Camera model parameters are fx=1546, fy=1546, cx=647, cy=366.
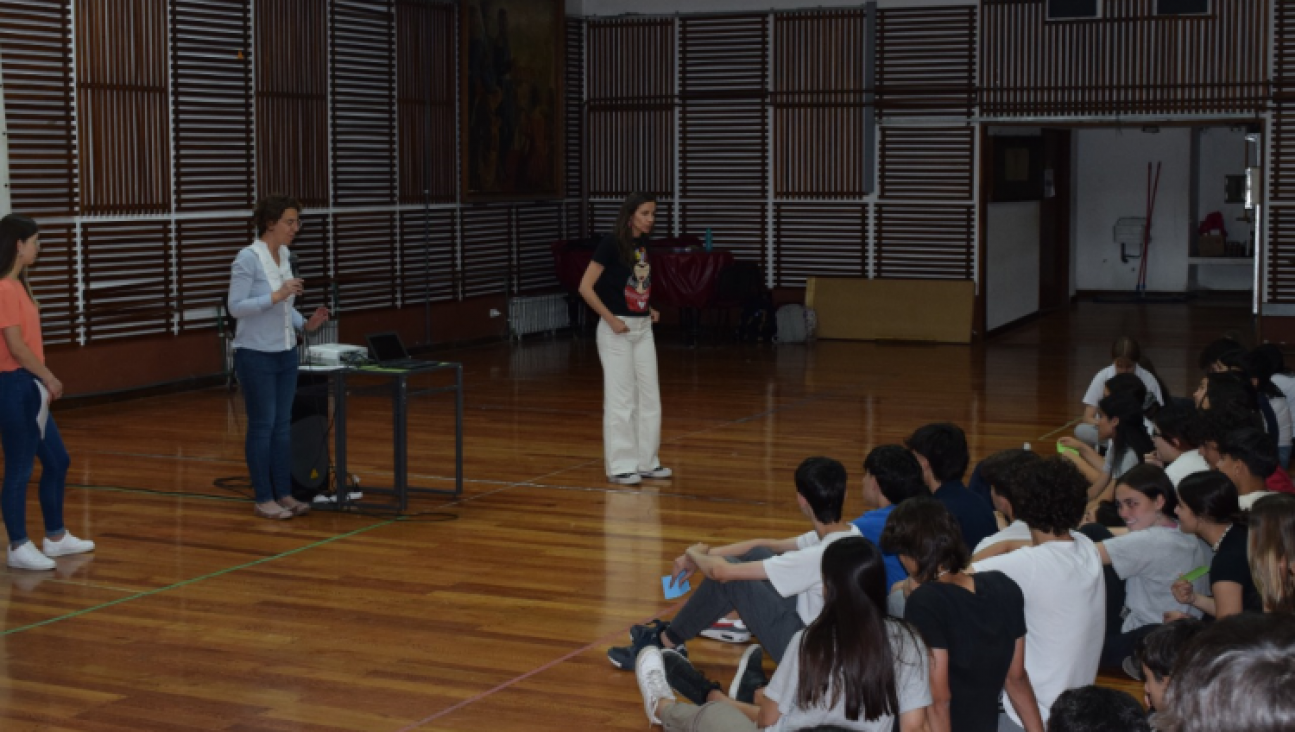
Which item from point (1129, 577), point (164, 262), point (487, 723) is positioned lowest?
point (487, 723)

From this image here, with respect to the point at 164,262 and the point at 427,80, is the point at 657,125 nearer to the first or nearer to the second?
the point at 427,80

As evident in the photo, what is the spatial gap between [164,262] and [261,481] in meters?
5.33

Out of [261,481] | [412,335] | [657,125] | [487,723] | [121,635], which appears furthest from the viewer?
[657,125]

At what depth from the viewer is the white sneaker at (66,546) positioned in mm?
7004

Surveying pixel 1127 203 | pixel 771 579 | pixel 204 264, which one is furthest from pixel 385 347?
pixel 1127 203

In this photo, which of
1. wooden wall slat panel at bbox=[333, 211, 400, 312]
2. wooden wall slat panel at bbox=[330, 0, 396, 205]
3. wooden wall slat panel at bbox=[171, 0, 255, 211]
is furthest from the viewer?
wooden wall slat panel at bbox=[333, 211, 400, 312]

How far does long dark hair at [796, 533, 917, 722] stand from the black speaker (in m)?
4.99

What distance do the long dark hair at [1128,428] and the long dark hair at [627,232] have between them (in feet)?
9.82

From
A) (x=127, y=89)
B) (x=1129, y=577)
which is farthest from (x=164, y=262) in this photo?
(x=1129, y=577)

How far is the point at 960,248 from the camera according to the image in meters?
16.7

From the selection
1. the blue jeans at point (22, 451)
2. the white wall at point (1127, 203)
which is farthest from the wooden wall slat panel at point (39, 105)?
the white wall at point (1127, 203)

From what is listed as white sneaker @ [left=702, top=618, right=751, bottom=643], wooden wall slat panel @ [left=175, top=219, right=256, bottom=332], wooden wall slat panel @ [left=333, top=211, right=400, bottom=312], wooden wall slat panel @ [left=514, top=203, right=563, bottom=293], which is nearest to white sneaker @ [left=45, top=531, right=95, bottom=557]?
A: white sneaker @ [left=702, top=618, right=751, bottom=643]

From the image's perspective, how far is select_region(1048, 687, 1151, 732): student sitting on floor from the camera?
9.27ft

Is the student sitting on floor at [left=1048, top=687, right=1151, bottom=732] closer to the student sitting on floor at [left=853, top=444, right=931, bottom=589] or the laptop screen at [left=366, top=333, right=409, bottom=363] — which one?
the student sitting on floor at [left=853, top=444, right=931, bottom=589]
